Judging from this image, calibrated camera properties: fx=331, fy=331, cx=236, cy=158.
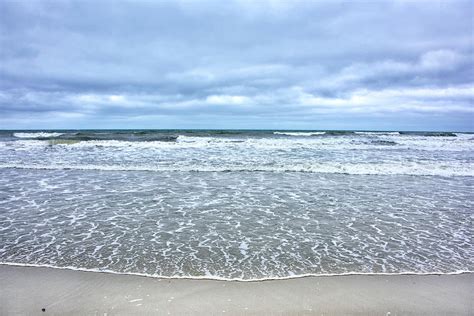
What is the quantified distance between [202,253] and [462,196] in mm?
8945

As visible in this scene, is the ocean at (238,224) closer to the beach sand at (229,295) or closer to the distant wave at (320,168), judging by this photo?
the beach sand at (229,295)

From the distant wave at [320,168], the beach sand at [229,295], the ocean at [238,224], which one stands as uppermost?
the distant wave at [320,168]

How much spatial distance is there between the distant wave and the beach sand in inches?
422

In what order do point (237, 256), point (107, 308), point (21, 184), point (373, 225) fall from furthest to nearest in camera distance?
point (21, 184) → point (373, 225) → point (237, 256) → point (107, 308)

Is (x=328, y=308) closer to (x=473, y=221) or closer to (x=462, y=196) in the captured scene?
(x=473, y=221)

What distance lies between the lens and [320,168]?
52.4 feet

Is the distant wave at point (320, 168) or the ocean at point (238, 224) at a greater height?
the distant wave at point (320, 168)

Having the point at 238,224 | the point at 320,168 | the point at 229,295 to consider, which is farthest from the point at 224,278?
the point at 320,168

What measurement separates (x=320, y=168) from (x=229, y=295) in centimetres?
1264

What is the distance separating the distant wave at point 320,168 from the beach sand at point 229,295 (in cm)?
1072

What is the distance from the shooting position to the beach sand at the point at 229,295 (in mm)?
3797

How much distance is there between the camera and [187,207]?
28.1 feet

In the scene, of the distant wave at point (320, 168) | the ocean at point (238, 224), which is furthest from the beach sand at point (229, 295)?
the distant wave at point (320, 168)

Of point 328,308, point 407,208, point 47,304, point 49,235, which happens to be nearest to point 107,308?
point 47,304
